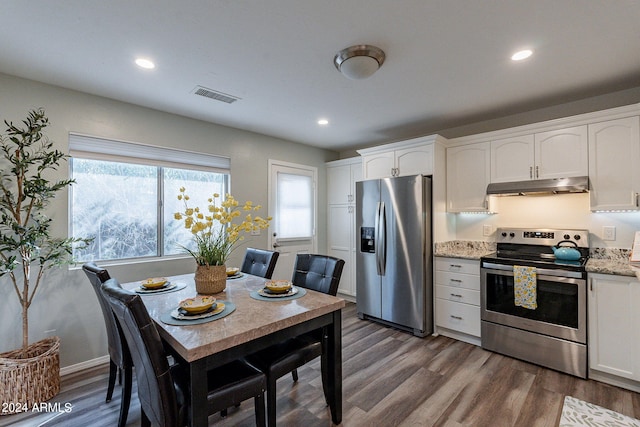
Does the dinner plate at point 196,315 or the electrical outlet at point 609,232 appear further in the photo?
the electrical outlet at point 609,232

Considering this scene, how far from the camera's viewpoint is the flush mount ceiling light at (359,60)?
6.20ft

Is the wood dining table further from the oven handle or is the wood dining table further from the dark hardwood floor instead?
the oven handle

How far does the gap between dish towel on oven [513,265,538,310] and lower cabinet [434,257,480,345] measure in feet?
1.16

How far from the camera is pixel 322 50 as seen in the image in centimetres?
192

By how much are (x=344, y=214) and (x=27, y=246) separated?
3454 mm

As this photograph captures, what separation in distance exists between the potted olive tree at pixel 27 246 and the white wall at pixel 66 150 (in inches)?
3.3

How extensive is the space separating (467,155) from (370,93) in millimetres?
1417

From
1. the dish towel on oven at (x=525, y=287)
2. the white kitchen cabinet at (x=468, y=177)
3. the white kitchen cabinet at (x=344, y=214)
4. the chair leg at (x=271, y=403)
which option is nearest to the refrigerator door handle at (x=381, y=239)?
the white kitchen cabinet at (x=468, y=177)

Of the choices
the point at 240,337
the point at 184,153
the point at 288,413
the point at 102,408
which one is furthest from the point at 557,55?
the point at 102,408

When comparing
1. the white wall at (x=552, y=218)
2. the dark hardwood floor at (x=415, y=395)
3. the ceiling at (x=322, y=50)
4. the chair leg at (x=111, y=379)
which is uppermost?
the ceiling at (x=322, y=50)

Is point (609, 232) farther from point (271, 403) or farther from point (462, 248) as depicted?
point (271, 403)

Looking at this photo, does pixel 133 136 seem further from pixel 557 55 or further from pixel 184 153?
pixel 557 55

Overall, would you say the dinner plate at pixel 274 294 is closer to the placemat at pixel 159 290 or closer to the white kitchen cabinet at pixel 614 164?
the placemat at pixel 159 290

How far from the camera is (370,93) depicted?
8.54 feet
